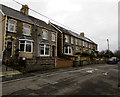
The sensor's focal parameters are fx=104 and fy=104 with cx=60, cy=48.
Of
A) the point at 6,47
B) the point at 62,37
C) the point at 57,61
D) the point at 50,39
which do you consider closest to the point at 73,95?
the point at 57,61

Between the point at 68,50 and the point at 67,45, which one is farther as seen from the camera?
the point at 68,50

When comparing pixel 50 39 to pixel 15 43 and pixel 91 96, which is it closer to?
pixel 15 43

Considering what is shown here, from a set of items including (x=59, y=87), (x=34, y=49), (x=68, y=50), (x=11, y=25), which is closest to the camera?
(x=59, y=87)

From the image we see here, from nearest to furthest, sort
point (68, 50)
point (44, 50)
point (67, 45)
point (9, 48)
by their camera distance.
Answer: point (9, 48) → point (44, 50) → point (67, 45) → point (68, 50)

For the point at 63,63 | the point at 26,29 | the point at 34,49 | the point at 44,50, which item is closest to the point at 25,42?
the point at 34,49

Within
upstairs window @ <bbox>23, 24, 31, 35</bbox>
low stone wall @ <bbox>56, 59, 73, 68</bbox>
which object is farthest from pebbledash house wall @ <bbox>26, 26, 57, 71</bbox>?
upstairs window @ <bbox>23, 24, 31, 35</bbox>

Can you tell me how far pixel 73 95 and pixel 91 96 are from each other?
38.4 inches

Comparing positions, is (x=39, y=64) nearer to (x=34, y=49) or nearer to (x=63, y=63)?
(x=63, y=63)

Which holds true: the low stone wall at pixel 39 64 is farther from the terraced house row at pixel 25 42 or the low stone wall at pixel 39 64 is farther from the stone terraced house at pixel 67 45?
the stone terraced house at pixel 67 45

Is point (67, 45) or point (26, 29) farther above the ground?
point (26, 29)

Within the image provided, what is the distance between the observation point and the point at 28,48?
1823 centimetres

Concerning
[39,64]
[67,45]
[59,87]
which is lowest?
[59,87]

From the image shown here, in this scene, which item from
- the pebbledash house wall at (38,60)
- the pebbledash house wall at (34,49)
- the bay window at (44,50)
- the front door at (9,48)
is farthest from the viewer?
the bay window at (44,50)

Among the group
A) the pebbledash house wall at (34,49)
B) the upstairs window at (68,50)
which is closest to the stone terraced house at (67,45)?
the upstairs window at (68,50)
